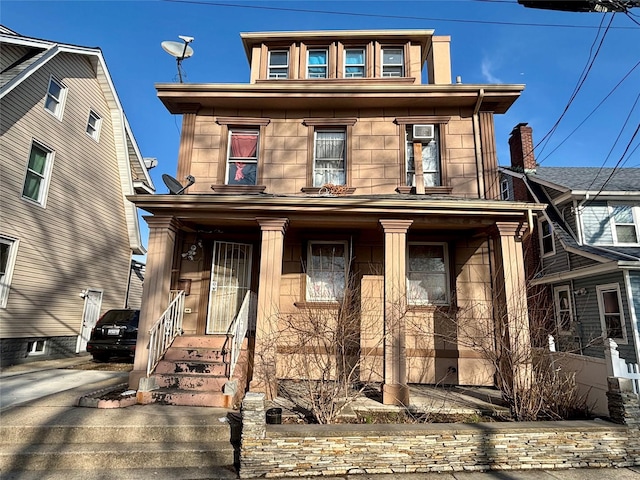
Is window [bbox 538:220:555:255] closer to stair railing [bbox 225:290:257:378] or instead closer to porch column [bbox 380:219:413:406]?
porch column [bbox 380:219:413:406]

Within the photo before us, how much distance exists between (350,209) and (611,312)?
30.8 feet

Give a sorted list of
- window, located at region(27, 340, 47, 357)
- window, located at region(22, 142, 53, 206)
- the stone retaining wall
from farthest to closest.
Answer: window, located at region(22, 142, 53, 206)
window, located at region(27, 340, 47, 357)
the stone retaining wall

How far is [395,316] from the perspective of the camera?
5.87m

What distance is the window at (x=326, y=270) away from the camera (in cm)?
756

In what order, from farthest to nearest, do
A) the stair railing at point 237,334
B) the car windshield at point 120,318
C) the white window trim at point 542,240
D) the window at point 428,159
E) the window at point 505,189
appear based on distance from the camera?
the window at point 505,189 < the white window trim at point 542,240 < the car windshield at point 120,318 < the window at point 428,159 < the stair railing at point 237,334

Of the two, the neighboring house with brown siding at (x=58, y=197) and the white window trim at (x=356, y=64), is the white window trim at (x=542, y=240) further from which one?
the neighboring house with brown siding at (x=58, y=197)

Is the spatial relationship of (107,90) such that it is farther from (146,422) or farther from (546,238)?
(546,238)

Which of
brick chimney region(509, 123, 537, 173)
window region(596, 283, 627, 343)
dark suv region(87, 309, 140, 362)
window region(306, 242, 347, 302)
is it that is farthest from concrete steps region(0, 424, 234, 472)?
brick chimney region(509, 123, 537, 173)

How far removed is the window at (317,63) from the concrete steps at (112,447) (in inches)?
317

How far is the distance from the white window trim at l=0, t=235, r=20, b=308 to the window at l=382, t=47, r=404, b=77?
1015 centimetres

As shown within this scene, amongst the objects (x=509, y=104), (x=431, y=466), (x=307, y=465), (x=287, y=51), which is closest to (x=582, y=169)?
(x=509, y=104)

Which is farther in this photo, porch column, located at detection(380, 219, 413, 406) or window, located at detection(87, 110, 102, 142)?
window, located at detection(87, 110, 102, 142)

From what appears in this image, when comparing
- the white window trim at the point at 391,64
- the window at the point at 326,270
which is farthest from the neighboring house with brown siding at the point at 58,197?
the white window trim at the point at 391,64

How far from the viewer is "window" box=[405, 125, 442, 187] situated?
789 cm
